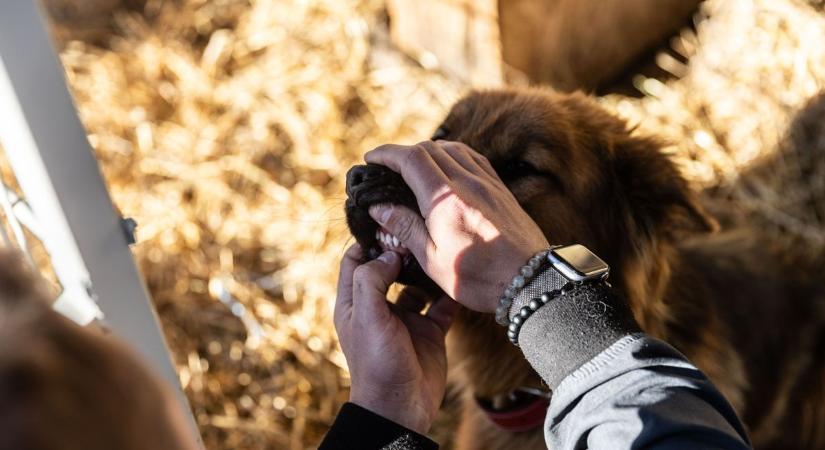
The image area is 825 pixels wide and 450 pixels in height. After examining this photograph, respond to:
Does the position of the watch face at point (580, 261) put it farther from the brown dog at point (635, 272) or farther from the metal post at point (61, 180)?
the metal post at point (61, 180)

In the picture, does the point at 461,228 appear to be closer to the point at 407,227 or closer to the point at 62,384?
the point at 407,227

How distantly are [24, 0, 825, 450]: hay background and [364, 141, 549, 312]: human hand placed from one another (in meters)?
1.70

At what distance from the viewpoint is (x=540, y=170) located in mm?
2139

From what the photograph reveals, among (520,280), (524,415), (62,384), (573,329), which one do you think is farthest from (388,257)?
(62,384)

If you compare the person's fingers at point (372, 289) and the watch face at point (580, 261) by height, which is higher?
the watch face at point (580, 261)

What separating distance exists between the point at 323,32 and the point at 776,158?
8.39 ft

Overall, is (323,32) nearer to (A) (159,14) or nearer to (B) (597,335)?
(A) (159,14)

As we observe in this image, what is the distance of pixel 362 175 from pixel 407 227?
219mm

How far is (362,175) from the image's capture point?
69.3 inches

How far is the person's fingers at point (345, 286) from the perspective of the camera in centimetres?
173

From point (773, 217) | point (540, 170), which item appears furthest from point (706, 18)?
point (540, 170)

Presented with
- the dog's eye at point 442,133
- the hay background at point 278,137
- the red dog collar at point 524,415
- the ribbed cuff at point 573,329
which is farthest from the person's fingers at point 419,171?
the hay background at point 278,137

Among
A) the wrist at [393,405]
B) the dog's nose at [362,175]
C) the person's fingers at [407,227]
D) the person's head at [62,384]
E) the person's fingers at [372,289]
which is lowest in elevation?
the wrist at [393,405]

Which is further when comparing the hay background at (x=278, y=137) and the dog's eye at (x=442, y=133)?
the hay background at (x=278, y=137)
